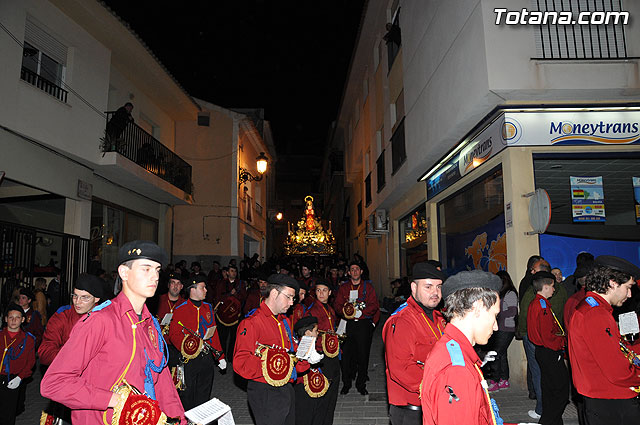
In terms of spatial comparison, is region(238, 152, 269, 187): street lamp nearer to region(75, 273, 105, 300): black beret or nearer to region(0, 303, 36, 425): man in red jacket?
region(0, 303, 36, 425): man in red jacket

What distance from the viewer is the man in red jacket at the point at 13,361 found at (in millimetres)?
5969

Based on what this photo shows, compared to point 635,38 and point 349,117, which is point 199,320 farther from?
point 349,117

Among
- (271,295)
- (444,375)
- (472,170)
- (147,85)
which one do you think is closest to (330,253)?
(147,85)

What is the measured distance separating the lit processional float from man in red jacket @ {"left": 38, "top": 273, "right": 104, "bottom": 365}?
806 inches

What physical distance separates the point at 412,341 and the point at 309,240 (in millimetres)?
22823

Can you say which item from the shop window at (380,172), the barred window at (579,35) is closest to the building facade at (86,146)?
the shop window at (380,172)

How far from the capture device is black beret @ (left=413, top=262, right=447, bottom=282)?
165 inches

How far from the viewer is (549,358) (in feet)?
19.7

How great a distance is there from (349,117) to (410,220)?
15.7m

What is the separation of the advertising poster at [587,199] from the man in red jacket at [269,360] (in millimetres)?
6939

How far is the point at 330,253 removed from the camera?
27094mm

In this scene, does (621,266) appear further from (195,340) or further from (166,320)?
(166,320)

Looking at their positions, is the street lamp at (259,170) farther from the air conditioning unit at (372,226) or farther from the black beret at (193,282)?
the black beret at (193,282)

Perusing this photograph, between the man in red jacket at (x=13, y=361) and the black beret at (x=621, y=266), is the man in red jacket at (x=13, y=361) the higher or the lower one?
the lower one
